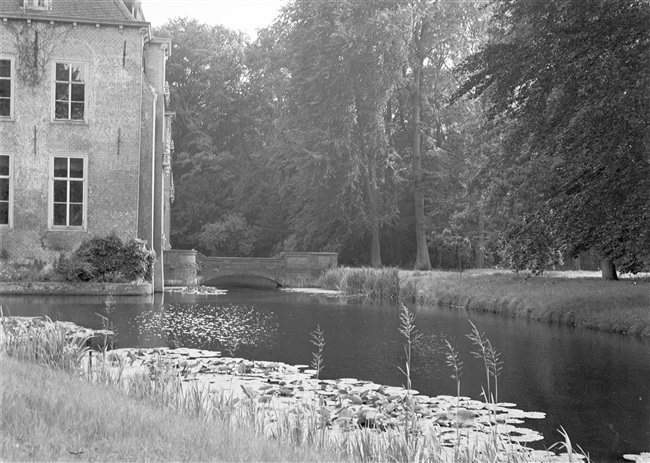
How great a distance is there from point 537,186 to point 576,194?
173 cm

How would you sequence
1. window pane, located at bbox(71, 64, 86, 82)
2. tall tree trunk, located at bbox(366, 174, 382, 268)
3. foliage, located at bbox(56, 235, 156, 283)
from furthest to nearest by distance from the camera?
tall tree trunk, located at bbox(366, 174, 382, 268) → window pane, located at bbox(71, 64, 86, 82) → foliage, located at bbox(56, 235, 156, 283)

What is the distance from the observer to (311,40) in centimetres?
3466

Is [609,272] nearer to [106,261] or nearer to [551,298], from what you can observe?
[551,298]

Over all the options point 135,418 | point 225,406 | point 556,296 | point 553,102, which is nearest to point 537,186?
point 553,102

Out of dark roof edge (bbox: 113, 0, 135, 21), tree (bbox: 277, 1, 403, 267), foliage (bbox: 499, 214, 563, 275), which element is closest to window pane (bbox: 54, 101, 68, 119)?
dark roof edge (bbox: 113, 0, 135, 21)

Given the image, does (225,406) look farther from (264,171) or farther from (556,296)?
(264,171)

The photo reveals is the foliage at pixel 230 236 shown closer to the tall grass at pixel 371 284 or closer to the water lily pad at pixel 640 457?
the tall grass at pixel 371 284

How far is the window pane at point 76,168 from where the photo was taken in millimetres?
22000

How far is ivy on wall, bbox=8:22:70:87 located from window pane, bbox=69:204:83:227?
3499 millimetres

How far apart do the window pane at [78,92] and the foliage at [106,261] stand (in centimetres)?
399

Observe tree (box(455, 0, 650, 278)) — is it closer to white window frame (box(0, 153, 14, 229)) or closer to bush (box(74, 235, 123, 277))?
bush (box(74, 235, 123, 277))

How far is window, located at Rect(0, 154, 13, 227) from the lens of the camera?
849 inches

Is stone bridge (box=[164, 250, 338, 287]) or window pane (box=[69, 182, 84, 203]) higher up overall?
window pane (box=[69, 182, 84, 203])

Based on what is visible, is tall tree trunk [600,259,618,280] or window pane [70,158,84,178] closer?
window pane [70,158,84,178]
